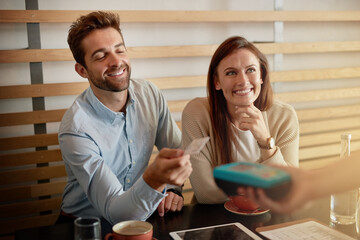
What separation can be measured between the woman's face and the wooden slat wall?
71cm

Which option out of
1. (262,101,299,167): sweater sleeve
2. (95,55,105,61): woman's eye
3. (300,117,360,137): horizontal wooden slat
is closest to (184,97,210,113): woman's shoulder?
(262,101,299,167): sweater sleeve

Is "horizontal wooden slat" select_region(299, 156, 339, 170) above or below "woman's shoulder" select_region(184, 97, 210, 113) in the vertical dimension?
below

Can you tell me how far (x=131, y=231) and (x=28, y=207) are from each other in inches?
54.5

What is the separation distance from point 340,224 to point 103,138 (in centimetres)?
99

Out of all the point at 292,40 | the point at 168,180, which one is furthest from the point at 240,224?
the point at 292,40

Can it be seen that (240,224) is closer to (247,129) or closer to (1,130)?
(247,129)

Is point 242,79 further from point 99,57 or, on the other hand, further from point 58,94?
point 58,94

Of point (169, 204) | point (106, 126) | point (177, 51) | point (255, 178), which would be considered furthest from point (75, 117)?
point (255, 178)

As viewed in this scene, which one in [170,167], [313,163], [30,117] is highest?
[30,117]

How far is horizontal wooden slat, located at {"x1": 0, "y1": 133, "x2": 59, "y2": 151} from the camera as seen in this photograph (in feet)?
7.21

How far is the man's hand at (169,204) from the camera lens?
4.73 feet

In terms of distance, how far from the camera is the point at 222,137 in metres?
1.83

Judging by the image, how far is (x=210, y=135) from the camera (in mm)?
1832

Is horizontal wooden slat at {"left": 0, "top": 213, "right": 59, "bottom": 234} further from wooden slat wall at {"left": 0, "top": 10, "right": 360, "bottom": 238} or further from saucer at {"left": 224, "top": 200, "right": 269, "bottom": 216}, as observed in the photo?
saucer at {"left": 224, "top": 200, "right": 269, "bottom": 216}
